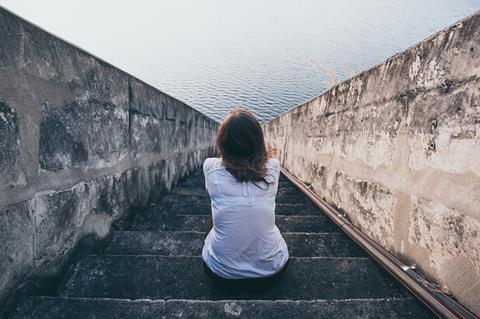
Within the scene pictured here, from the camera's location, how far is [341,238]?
2.57 m

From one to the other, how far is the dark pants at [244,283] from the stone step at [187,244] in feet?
1.58

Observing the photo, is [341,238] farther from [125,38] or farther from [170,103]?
[125,38]

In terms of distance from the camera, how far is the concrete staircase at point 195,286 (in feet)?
5.02

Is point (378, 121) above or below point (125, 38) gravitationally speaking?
below

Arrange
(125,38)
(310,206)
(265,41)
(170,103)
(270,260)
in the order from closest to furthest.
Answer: (270,260) → (310,206) → (170,103) → (265,41) → (125,38)

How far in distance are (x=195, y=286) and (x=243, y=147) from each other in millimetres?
938

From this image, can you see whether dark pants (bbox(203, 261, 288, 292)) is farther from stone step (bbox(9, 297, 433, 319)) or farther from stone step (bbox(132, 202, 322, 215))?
stone step (bbox(132, 202, 322, 215))

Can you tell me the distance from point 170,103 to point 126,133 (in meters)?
1.58

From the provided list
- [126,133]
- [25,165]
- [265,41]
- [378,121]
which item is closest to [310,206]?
[378,121]

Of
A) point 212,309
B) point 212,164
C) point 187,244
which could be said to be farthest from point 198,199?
point 212,309

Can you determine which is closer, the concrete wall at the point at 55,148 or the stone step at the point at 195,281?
the concrete wall at the point at 55,148

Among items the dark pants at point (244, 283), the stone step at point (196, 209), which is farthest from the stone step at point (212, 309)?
the stone step at point (196, 209)

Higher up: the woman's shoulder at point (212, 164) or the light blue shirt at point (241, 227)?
the woman's shoulder at point (212, 164)

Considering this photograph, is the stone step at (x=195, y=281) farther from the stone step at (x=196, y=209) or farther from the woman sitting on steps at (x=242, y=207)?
the stone step at (x=196, y=209)
